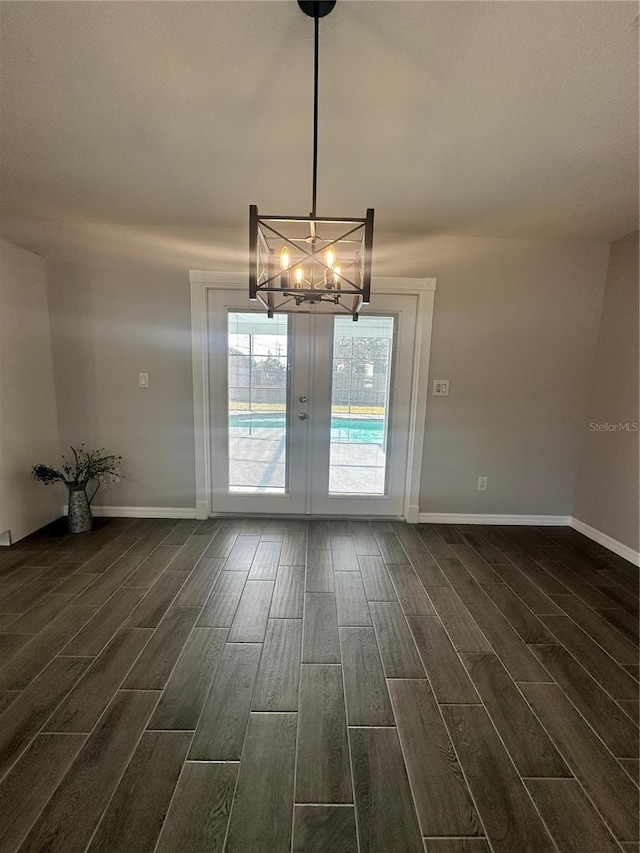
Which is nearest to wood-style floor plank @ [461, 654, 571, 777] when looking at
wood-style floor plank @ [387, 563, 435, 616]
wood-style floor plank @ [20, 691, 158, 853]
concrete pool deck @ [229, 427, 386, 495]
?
wood-style floor plank @ [387, 563, 435, 616]

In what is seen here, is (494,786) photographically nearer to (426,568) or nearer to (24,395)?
(426,568)

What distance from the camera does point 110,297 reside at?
9.32 feet

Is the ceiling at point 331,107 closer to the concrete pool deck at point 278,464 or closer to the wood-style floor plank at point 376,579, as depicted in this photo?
the concrete pool deck at point 278,464

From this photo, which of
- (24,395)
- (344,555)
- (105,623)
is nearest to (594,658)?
(344,555)

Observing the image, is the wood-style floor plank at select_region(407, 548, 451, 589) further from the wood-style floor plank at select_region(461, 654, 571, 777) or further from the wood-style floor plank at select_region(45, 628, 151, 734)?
the wood-style floor plank at select_region(45, 628, 151, 734)

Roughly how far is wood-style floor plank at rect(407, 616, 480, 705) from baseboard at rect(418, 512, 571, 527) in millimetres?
1295

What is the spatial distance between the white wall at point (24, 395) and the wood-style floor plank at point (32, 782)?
6.10 feet

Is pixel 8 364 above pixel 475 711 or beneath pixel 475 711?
above

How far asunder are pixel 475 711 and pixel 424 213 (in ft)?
9.29

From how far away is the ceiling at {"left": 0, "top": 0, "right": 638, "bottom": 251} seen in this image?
1.16 meters

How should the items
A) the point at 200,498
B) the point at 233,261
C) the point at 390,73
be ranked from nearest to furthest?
the point at 390,73
the point at 233,261
the point at 200,498

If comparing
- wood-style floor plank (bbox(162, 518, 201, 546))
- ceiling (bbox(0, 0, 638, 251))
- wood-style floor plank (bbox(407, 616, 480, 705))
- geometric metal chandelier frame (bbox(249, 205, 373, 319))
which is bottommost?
wood-style floor plank (bbox(407, 616, 480, 705))

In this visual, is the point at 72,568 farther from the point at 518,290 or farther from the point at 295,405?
the point at 518,290

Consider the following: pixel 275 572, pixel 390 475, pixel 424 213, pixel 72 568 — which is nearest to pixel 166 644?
pixel 275 572
